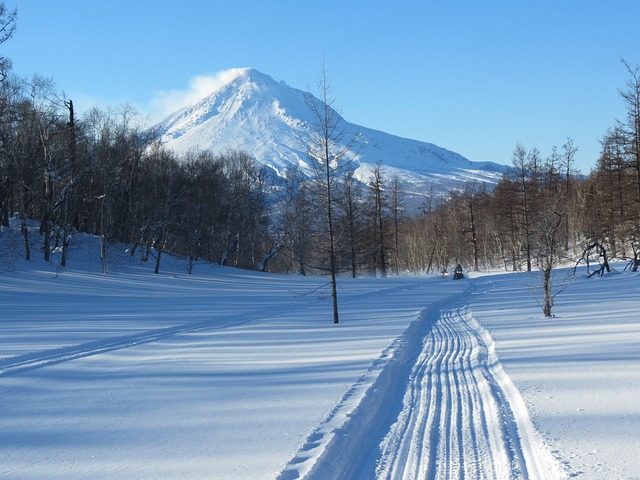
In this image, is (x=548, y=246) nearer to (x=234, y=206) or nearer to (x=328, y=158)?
(x=328, y=158)

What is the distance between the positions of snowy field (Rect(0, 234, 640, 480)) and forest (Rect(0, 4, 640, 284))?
5040 mm

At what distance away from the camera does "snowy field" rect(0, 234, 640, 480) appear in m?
5.37

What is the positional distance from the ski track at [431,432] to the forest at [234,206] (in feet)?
30.3

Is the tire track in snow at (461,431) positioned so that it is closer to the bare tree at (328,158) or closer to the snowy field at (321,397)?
the snowy field at (321,397)

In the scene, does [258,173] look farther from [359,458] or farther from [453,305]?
[359,458]

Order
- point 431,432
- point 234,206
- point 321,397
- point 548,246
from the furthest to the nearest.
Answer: point 234,206
point 548,246
point 321,397
point 431,432

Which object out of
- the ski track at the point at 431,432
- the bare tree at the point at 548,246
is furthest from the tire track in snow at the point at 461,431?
the bare tree at the point at 548,246

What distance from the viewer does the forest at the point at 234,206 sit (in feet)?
79.1

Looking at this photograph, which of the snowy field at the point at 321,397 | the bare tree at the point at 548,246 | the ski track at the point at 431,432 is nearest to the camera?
the ski track at the point at 431,432

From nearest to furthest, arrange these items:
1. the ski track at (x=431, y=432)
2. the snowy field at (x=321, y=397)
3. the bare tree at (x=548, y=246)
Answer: the ski track at (x=431, y=432), the snowy field at (x=321, y=397), the bare tree at (x=548, y=246)

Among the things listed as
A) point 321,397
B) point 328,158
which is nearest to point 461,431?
point 321,397

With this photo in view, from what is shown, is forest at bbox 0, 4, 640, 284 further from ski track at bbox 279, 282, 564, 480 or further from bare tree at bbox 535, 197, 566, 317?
ski track at bbox 279, 282, 564, 480

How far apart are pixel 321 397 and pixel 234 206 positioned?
46494 mm

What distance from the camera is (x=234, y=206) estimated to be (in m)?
53.3
